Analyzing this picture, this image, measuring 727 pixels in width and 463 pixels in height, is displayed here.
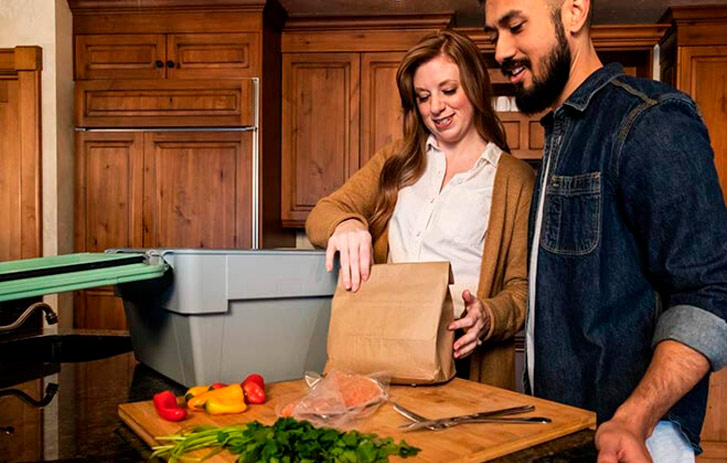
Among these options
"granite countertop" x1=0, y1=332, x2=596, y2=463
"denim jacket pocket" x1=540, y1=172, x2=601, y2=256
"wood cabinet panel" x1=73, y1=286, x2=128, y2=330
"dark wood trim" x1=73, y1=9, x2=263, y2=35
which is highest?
"dark wood trim" x1=73, y1=9, x2=263, y2=35

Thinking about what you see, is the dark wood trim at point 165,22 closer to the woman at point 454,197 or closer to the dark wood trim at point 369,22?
the dark wood trim at point 369,22

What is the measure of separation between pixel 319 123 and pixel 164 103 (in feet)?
2.54

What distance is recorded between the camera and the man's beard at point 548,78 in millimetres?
1102

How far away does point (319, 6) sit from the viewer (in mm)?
3271

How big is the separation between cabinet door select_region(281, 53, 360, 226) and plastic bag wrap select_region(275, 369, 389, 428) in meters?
2.44

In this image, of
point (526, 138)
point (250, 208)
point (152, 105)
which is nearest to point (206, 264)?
point (250, 208)

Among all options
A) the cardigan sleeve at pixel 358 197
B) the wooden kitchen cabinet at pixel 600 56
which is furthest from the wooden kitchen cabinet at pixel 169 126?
the cardigan sleeve at pixel 358 197

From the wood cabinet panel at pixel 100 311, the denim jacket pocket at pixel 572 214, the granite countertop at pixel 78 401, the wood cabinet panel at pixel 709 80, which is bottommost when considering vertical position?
the wood cabinet panel at pixel 100 311

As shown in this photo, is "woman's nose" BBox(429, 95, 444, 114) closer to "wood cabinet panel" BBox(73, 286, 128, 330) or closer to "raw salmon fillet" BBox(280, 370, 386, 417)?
"raw salmon fillet" BBox(280, 370, 386, 417)

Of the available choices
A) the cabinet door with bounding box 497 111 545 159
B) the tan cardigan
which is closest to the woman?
the tan cardigan

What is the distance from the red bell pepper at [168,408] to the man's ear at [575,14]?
2.79 feet

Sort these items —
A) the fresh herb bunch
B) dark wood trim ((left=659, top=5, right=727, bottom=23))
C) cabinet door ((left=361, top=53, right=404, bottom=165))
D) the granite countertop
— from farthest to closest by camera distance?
cabinet door ((left=361, top=53, right=404, bottom=165))
dark wood trim ((left=659, top=5, right=727, bottom=23))
the granite countertop
the fresh herb bunch

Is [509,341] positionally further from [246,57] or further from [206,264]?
[246,57]

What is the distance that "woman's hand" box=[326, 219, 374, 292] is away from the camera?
3.70ft
